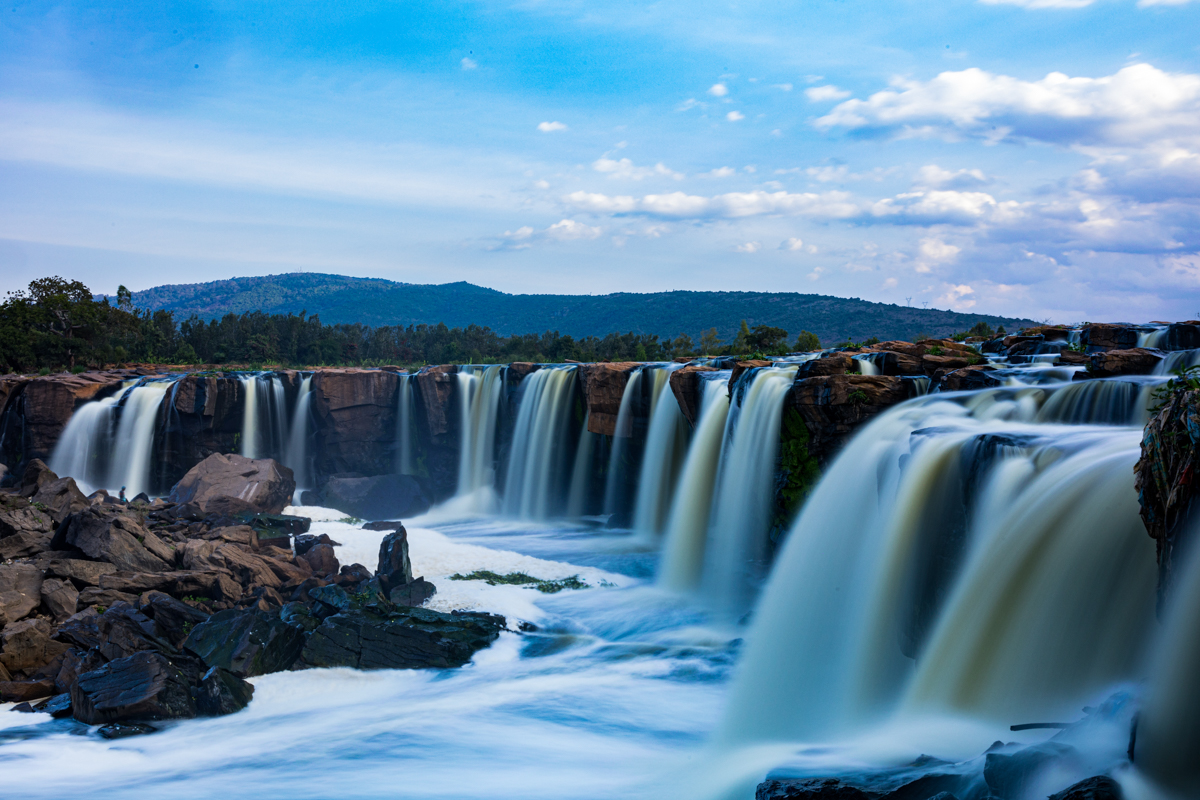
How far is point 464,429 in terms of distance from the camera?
30984mm

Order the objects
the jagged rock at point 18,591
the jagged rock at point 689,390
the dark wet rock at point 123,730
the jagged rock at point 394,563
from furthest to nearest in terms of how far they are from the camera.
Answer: the jagged rock at point 689,390
the jagged rock at point 394,563
the jagged rock at point 18,591
the dark wet rock at point 123,730

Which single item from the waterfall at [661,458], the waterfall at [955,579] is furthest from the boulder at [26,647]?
the waterfall at [661,458]

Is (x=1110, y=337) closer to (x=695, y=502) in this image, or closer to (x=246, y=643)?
(x=695, y=502)

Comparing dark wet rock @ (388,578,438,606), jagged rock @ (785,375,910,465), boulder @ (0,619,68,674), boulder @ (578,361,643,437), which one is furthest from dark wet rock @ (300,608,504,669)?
boulder @ (578,361,643,437)

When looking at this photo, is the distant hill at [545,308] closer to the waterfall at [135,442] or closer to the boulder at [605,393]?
the boulder at [605,393]

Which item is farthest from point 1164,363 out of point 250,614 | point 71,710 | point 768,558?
point 71,710

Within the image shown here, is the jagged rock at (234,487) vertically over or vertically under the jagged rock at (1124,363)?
under

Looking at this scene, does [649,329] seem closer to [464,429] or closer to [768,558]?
[464,429]

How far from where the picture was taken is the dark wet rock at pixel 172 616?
12.6 meters

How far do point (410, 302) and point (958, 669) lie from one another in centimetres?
15792

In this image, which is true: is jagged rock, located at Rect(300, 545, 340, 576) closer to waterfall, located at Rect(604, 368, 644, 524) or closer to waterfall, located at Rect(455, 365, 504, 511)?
waterfall, located at Rect(604, 368, 644, 524)

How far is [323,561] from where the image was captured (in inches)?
667

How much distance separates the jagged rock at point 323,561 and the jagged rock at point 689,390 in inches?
381

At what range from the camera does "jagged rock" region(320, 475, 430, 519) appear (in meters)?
27.7
